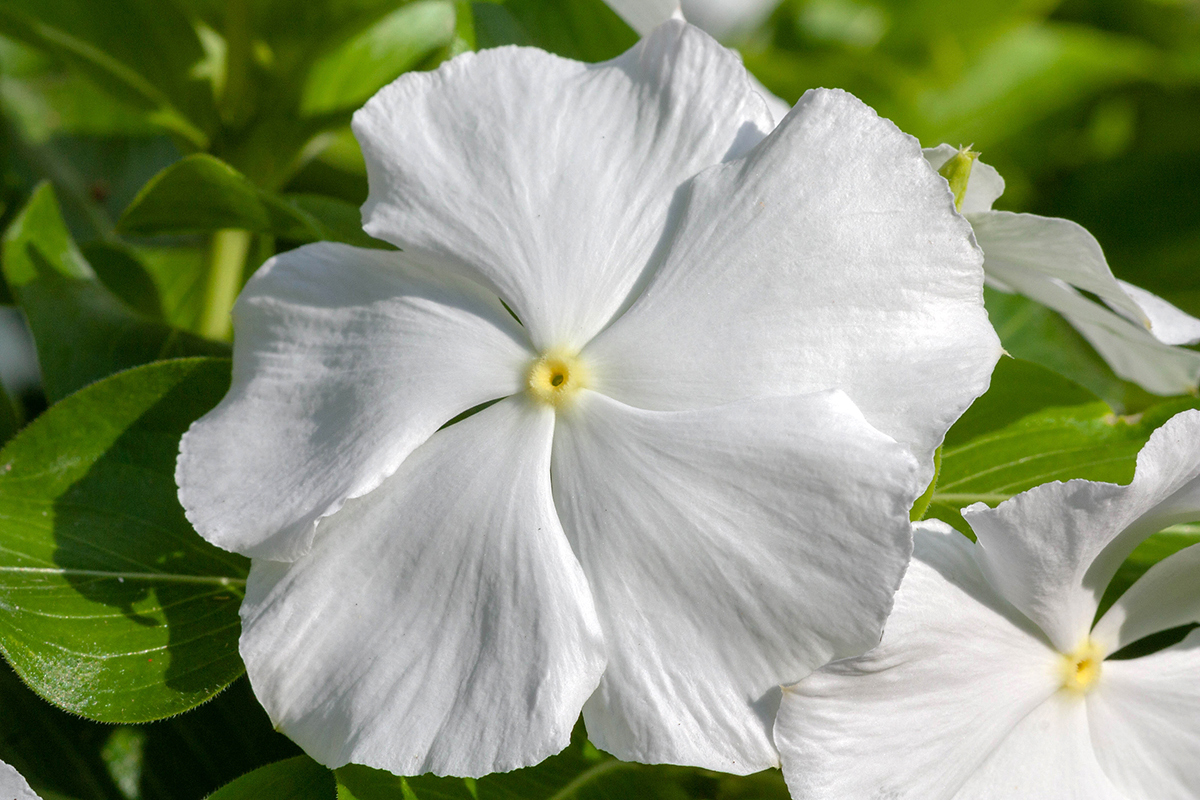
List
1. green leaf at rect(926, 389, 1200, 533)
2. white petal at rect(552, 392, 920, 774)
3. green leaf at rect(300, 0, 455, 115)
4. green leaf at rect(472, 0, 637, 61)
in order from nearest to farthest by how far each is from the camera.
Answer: white petal at rect(552, 392, 920, 774) → green leaf at rect(926, 389, 1200, 533) → green leaf at rect(472, 0, 637, 61) → green leaf at rect(300, 0, 455, 115)

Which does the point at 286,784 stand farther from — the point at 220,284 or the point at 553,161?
the point at 220,284

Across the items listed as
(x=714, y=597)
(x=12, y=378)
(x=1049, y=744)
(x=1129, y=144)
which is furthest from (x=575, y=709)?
(x=1129, y=144)

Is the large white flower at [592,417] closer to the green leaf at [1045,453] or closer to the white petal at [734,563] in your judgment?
the white petal at [734,563]

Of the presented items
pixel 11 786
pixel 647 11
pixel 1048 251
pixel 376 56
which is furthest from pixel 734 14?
pixel 11 786

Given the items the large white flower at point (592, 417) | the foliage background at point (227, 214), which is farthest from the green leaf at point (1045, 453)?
the large white flower at point (592, 417)

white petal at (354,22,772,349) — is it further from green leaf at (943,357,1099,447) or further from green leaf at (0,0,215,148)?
green leaf at (0,0,215,148)

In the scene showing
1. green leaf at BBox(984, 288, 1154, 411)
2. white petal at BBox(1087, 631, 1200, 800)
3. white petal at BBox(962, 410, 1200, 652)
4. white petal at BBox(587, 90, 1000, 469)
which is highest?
green leaf at BBox(984, 288, 1154, 411)

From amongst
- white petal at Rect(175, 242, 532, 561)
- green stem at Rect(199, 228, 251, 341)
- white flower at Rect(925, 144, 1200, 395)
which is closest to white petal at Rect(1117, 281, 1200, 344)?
white flower at Rect(925, 144, 1200, 395)
